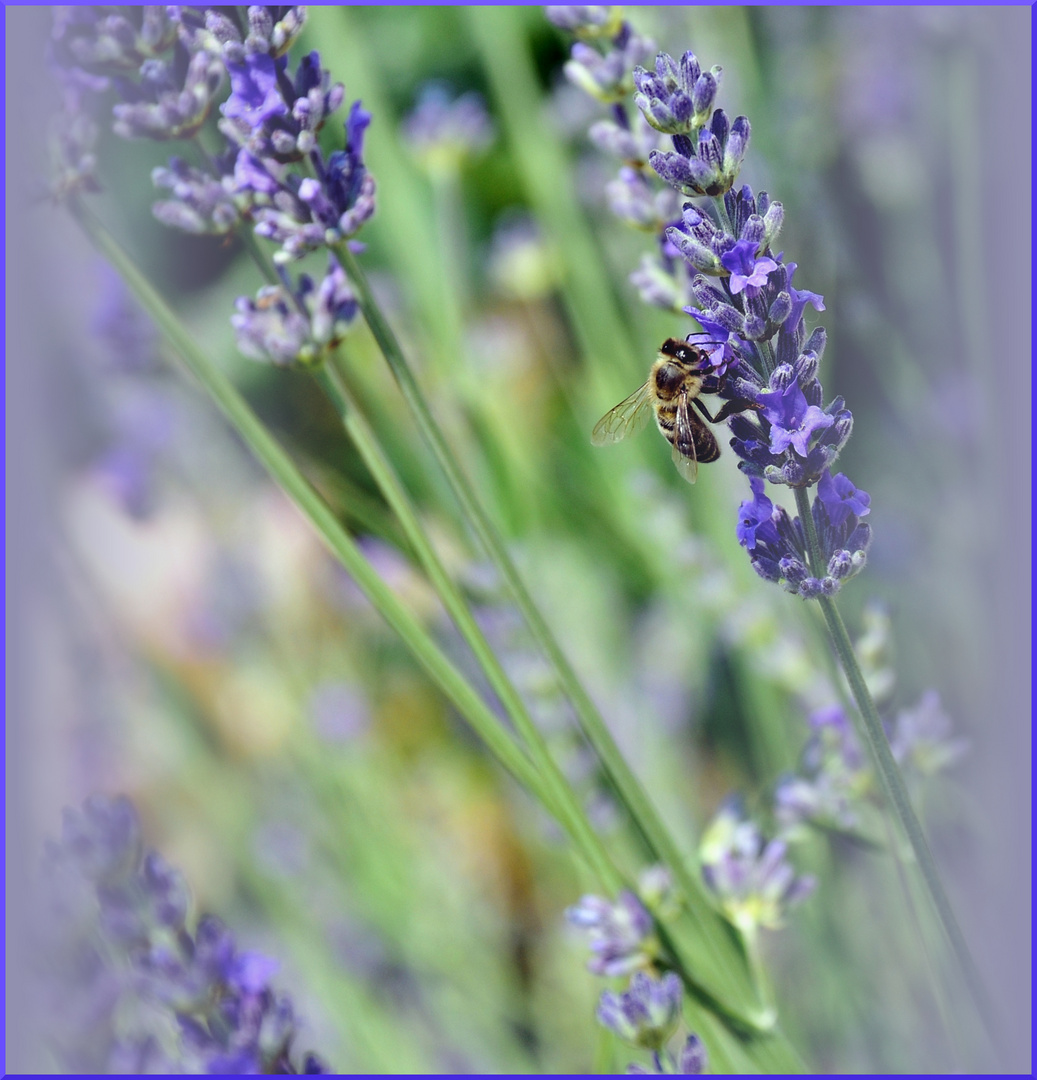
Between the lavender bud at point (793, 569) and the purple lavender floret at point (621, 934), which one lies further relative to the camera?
the purple lavender floret at point (621, 934)

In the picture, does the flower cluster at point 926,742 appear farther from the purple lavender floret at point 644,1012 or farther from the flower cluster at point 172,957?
the flower cluster at point 172,957

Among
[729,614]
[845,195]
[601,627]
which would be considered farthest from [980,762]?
[845,195]

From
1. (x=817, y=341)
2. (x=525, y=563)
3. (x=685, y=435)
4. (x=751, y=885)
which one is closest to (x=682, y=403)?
(x=685, y=435)

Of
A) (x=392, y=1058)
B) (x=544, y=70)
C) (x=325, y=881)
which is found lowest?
(x=392, y=1058)

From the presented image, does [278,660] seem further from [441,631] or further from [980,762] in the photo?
[980,762]

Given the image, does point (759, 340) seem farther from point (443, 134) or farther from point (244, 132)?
point (443, 134)

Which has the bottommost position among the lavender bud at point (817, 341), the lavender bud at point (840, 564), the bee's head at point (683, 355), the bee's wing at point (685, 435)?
the lavender bud at point (840, 564)

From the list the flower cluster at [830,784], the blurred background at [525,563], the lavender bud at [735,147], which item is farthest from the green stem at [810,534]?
the blurred background at [525,563]

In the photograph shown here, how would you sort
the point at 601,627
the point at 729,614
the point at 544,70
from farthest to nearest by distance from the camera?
the point at 544,70, the point at 601,627, the point at 729,614
